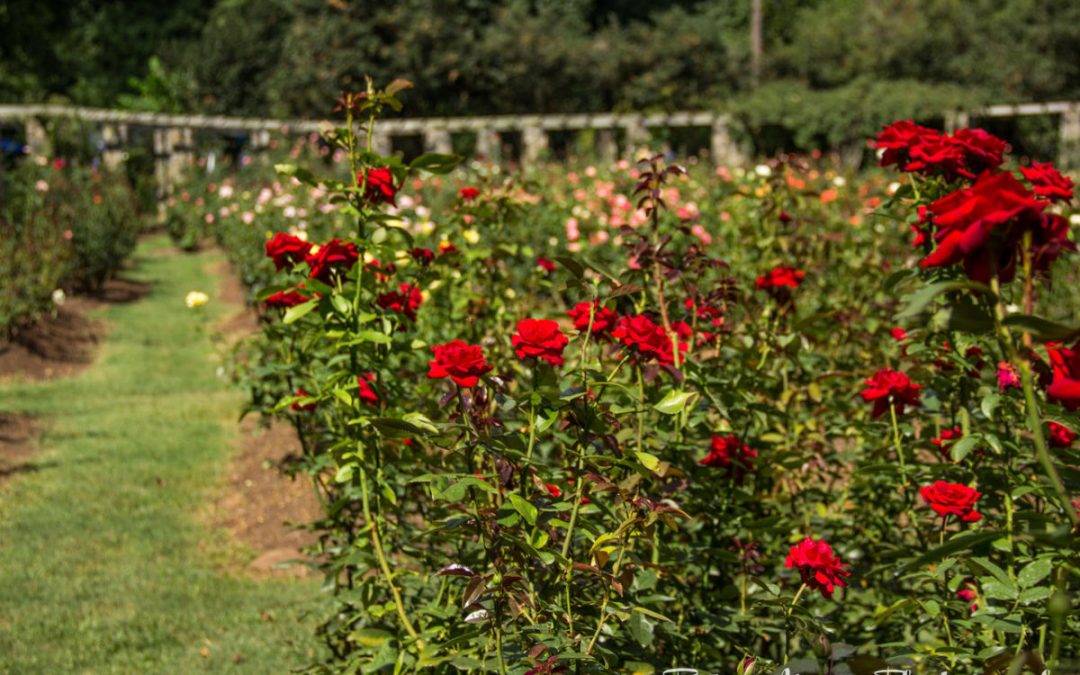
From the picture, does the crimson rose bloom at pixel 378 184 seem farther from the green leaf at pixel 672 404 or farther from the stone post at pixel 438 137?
the stone post at pixel 438 137

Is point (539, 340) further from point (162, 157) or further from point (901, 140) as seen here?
point (162, 157)

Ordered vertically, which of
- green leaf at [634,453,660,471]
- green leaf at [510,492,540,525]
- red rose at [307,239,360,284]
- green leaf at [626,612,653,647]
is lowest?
green leaf at [626,612,653,647]

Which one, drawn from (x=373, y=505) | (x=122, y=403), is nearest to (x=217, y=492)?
(x=122, y=403)

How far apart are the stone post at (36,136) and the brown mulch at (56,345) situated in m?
6.86

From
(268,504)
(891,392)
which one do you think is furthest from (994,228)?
(268,504)

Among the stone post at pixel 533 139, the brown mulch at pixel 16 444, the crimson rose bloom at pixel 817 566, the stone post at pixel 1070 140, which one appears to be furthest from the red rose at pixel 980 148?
the stone post at pixel 1070 140

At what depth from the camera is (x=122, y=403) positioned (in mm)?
6641

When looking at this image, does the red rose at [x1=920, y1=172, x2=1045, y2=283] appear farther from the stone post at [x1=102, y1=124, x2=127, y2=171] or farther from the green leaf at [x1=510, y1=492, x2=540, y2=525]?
the stone post at [x1=102, y1=124, x2=127, y2=171]

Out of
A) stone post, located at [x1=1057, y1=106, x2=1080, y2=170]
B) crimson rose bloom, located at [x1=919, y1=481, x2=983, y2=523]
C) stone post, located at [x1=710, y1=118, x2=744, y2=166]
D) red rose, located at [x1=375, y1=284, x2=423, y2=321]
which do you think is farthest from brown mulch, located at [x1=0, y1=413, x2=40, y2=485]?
stone post, located at [x1=1057, y1=106, x2=1080, y2=170]

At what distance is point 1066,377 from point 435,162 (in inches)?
52.7

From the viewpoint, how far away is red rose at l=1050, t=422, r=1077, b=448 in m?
2.16

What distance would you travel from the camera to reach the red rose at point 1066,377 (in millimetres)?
1273

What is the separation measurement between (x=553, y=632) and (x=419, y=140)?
71.3 ft

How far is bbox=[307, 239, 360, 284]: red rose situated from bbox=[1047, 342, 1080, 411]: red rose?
138 centimetres
